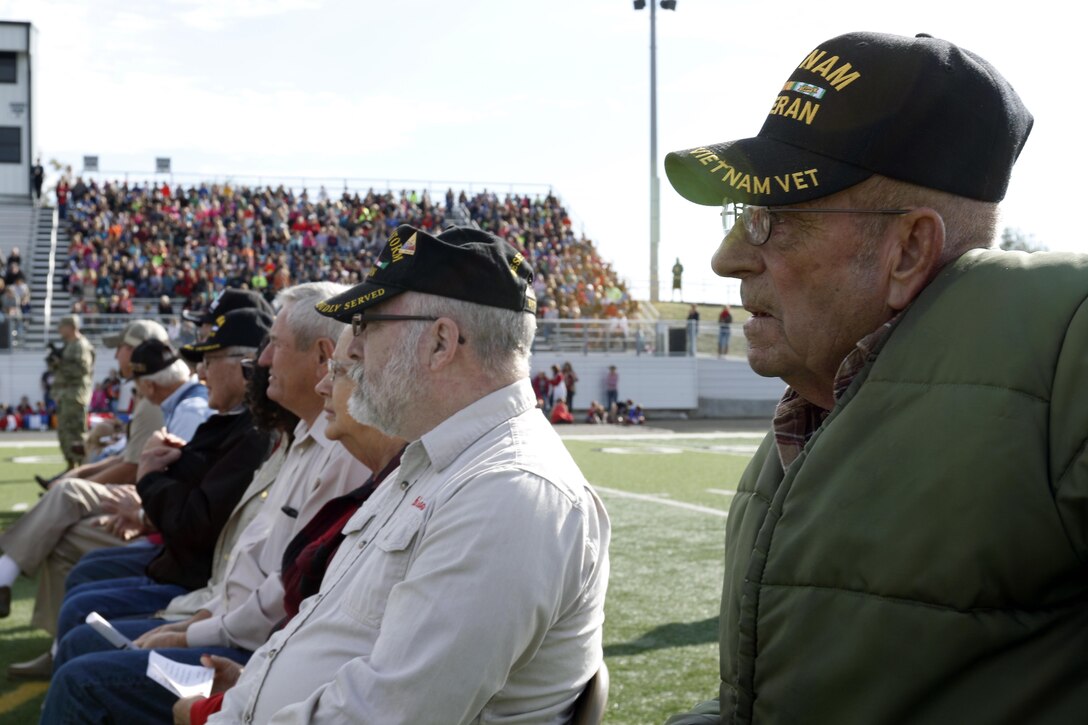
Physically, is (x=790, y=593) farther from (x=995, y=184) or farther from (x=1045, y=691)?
(x=995, y=184)

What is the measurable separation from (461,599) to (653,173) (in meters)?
36.7

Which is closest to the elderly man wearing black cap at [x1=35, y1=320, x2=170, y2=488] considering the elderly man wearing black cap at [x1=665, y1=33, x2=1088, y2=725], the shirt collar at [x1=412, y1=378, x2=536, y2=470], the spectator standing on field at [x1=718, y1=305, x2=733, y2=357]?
the shirt collar at [x1=412, y1=378, x2=536, y2=470]

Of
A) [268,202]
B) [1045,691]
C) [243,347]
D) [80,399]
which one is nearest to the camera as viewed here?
[1045,691]

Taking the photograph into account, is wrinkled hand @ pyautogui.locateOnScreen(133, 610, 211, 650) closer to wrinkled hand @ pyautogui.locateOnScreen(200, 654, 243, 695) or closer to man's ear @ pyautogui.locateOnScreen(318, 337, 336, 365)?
wrinkled hand @ pyautogui.locateOnScreen(200, 654, 243, 695)

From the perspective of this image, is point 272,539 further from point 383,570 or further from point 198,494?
point 383,570

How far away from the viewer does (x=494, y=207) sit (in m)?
42.8

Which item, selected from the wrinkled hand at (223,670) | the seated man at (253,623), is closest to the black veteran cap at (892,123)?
the seated man at (253,623)

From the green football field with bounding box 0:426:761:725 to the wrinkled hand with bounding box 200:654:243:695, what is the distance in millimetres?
1725

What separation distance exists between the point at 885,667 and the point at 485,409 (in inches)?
59.7

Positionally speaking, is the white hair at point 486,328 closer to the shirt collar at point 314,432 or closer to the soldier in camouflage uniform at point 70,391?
the shirt collar at point 314,432

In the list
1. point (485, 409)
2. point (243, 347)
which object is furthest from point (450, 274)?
point (243, 347)

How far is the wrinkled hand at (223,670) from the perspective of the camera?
3375mm

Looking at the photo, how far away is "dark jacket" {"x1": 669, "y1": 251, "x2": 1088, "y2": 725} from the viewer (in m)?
1.27

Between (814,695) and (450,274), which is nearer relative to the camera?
(814,695)
